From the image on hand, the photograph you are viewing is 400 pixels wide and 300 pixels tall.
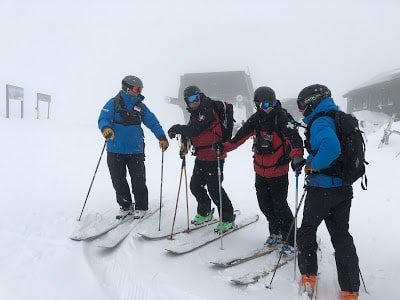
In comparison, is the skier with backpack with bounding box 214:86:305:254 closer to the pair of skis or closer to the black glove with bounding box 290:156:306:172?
the black glove with bounding box 290:156:306:172

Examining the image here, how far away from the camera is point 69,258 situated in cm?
427

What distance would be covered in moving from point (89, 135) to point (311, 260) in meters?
15.9

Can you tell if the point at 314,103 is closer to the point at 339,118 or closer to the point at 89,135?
the point at 339,118

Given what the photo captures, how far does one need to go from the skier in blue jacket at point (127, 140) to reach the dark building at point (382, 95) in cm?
2530

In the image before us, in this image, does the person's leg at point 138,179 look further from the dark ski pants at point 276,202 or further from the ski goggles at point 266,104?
the ski goggles at point 266,104

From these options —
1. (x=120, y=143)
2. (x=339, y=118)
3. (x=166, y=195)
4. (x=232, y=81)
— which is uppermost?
(x=232, y=81)

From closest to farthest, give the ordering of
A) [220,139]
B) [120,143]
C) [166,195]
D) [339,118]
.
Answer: [339,118], [220,139], [120,143], [166,195]

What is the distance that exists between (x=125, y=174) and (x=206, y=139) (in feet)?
5.25

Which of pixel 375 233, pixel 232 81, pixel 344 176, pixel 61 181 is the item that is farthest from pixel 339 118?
pixel 232 81

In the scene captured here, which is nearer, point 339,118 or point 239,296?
point 339,118

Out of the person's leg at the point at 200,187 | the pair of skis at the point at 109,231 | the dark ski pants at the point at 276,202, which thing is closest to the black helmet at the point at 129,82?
the person's leg at the point at 200,187

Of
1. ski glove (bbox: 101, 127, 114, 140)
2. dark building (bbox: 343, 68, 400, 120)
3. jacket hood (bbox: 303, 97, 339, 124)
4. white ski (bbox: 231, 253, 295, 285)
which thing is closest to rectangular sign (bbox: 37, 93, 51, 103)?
ski glove (bbox: 101, 127, 114, 140)

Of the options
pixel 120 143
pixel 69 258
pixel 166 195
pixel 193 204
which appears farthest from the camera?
pixel 166 195

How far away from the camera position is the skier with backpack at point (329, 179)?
332cm
